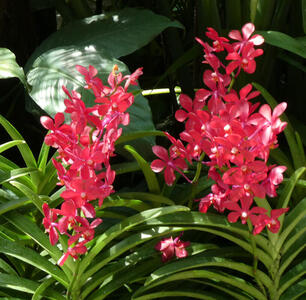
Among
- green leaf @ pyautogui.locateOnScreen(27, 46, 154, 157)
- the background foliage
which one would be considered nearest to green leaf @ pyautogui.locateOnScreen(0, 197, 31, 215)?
the background foliage

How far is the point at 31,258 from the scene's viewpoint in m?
0.94

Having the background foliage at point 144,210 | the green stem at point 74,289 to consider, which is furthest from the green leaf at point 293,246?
the green stem at point 74,289

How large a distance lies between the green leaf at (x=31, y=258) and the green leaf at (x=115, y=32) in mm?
510

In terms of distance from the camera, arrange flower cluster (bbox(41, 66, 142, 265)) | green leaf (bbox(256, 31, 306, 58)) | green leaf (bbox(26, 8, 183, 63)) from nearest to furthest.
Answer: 1. flower cluster (bbox(41, 66, 142, 265))
2. green leaf (bbox(256, 31, 306, 58))
3. green leaf (bbox(26, 8, 183, 63))

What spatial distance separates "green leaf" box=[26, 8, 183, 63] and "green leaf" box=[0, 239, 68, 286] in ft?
1.67

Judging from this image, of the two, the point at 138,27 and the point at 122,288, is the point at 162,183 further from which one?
the point at 138,27

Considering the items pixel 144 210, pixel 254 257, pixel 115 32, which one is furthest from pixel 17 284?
pixel 115 32

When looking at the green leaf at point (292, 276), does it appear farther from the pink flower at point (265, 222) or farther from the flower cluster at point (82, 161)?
the flower cluster at point (82, 161)

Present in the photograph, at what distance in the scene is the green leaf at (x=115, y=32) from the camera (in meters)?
1.30

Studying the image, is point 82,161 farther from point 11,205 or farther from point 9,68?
point 9,68

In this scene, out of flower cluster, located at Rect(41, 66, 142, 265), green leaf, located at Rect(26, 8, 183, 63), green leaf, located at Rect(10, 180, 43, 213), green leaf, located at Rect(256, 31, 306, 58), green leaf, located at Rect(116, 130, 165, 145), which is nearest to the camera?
flower cluster, located at Rect(41, 66, 142, 265)

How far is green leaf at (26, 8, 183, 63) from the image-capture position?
130 cm

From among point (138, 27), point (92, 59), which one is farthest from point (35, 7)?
point (92, 59)

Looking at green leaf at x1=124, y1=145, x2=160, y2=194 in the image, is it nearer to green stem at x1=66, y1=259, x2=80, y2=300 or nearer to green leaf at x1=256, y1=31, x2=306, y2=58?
green stem at x1=66, y1=259, x2=80, y2=300
